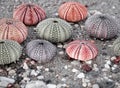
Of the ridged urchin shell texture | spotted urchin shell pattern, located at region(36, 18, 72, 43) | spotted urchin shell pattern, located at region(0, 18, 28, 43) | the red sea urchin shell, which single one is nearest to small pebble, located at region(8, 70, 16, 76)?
the ridged urchin shell texture

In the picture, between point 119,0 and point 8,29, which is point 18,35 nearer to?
point 8,29

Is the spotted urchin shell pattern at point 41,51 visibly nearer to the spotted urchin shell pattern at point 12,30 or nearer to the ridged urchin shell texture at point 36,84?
the spotted urchin shell pattern at point 12,30

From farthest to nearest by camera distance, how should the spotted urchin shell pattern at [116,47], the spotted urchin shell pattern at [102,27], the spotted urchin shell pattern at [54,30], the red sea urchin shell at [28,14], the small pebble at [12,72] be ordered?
the red sea urchin shell at [28,14] → the spotted urchin shell pattern at [102,27] → the spotted urchin shell pattern at [54,30] → the spotted urchin shell pattern at [116,47] → the small pebble at [12,72]

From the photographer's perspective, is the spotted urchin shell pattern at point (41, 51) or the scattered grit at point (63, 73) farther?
the spotted urchin shell pattern at point (41, 51)

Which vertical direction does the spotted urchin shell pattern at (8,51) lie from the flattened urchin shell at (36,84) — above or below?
above

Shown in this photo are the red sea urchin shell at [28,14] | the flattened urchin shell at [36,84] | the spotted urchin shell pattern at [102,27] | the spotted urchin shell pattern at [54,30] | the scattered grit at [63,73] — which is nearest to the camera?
the flattened urchin shell at [36,84]

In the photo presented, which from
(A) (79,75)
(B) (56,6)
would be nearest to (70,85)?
(A) (79,75)

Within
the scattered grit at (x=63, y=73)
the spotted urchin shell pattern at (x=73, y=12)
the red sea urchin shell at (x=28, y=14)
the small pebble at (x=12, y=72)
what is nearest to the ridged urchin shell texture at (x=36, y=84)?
the scattered grit at (x=63, y=73)
